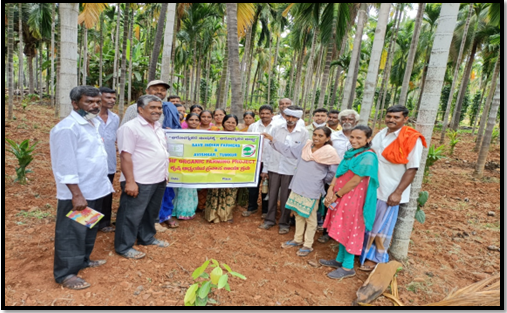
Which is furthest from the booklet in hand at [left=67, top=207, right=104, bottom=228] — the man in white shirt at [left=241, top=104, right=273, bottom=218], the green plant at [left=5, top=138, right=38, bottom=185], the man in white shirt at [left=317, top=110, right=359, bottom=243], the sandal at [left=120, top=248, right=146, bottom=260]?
the green plant at [left=5, top=138, right=38, bottom=185]

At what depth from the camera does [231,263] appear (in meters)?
3.29

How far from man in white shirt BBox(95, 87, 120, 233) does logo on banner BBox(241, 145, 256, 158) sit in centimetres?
176

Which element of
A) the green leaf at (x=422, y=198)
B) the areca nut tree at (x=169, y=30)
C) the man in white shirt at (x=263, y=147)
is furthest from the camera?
the areca nut tree at (x=169, y=30)

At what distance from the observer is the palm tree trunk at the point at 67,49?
3.46 m

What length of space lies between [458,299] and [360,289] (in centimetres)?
79

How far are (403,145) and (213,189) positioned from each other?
2.66 metres

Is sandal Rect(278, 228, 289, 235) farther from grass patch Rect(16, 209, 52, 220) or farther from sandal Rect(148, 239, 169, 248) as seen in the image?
grass patch Rect(16, 209, 52, 220)

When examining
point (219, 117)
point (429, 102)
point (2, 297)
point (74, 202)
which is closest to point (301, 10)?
point (219, 117)

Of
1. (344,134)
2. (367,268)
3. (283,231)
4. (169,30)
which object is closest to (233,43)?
(169,30)

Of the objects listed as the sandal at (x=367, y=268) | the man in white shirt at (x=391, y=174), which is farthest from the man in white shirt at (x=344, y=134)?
the sandal at (x=367, y=268)

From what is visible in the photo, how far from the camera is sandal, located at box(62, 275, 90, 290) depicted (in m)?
Result: 2.59

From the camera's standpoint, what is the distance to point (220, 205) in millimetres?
4363

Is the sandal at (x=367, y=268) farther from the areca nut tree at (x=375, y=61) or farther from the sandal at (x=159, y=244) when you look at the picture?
the areca nut tree at (x=375, y=61)

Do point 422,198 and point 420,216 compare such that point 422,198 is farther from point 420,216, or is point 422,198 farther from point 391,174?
point 391,174
